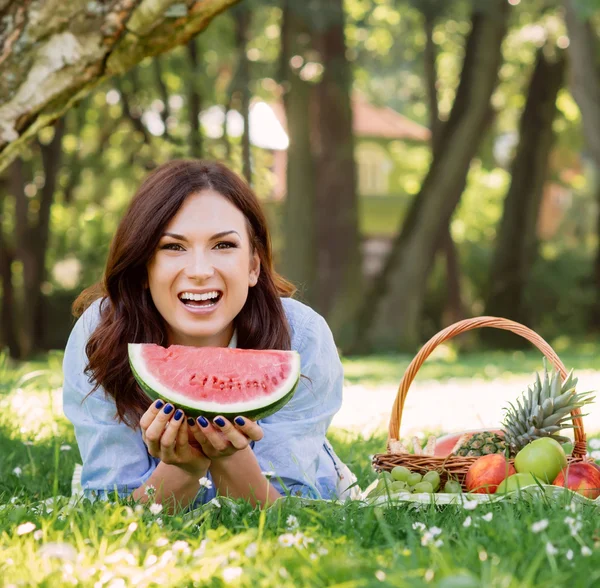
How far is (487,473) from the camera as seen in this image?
3496mm

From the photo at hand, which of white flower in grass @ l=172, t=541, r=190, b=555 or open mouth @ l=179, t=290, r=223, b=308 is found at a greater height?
open mouth @ l=179, t=290, r=223, b=308

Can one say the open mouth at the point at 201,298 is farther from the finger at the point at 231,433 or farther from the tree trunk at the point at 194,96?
the tree trunk at the point at 194,96

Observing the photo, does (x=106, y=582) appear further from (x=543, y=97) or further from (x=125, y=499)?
(x=543, y=97)

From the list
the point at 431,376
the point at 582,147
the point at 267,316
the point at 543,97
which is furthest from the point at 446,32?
the point at 267,316

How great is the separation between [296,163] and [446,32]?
6971 millimetres

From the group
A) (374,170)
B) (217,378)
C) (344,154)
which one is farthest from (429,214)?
(374,170)

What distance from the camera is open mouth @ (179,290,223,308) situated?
→ 338 centimetres

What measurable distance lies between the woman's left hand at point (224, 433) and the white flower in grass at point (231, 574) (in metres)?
0.68

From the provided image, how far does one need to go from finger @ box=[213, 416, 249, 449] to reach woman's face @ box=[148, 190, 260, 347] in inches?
20.9

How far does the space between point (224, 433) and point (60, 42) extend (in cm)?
212

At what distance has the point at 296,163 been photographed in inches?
622

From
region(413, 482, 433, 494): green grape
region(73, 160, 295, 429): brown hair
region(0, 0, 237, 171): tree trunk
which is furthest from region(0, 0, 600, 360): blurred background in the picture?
region(413, 482, 433, 494): green grape

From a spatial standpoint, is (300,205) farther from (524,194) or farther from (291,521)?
(291,521)

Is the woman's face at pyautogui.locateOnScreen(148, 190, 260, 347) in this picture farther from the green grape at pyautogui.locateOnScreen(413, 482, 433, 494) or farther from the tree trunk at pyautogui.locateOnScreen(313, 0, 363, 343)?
the tree trunk at pyautogui.locateOnScreen(313, 0, 363, 343)
